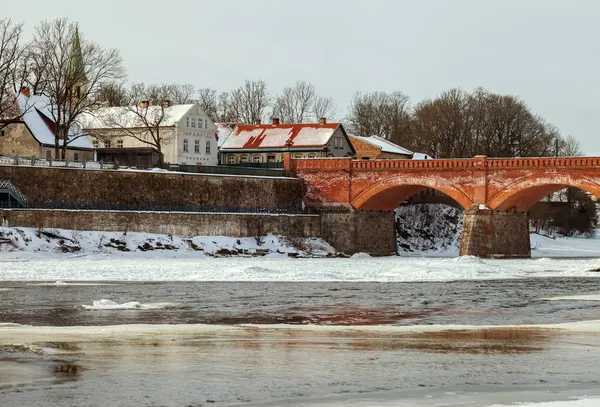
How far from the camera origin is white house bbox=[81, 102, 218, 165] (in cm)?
8469

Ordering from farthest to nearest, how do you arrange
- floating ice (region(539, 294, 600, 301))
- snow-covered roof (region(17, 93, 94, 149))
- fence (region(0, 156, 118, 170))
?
snow-covered roof (region(17, 93, 94, 149)), fence (region(0, 156, 118, 170)), floating ice (region(539, 294, 600, 301))

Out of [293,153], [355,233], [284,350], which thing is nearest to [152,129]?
[293,153]

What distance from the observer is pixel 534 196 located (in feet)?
220

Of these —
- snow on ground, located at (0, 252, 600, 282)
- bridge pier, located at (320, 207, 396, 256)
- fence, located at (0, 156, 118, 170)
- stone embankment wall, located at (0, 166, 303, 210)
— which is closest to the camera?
snow on ground, located at (0, 252, 600, 282)

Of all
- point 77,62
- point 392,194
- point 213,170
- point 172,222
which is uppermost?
point 77,62

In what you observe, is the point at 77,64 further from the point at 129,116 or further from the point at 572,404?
the point at 572,404

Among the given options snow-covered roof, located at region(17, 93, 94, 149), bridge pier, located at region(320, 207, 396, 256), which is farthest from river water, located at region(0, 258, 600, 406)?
snow-covered roof, located at region(17, 93, 94, 149)

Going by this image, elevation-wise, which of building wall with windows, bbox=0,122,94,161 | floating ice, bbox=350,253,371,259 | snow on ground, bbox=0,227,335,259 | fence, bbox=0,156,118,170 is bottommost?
floating ice, bbox=350,253,371,259

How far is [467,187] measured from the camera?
66.6 m

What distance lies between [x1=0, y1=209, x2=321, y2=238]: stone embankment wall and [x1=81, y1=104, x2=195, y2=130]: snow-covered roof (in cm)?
2064

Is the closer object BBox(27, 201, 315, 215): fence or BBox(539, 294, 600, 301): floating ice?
BBox(539, 294, 600, 301): floating ice

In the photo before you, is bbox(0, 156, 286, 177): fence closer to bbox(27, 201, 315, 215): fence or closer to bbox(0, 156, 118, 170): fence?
bbox(0, 156, 118, 170): fence

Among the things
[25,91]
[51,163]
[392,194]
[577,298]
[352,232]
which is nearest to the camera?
[577,298]

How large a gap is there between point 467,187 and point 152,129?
29992 millimetres
